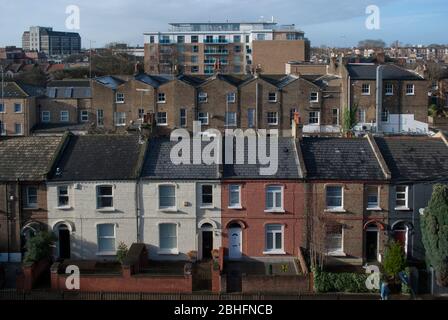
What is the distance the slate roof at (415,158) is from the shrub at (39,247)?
15.9 meters

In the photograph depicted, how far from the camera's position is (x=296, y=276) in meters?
25.6

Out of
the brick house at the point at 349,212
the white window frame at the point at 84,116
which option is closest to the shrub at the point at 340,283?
the brick house at the point at 349,212

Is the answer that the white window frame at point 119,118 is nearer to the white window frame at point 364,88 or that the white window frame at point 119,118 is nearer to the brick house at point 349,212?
the white window frame at point 364,88

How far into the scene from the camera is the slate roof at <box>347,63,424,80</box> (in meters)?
61.1

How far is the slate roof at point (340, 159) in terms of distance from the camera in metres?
30.0

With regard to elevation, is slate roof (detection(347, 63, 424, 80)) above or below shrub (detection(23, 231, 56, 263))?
above

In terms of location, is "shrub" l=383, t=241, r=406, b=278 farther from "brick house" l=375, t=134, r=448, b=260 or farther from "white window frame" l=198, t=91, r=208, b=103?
"white window frame" l=198, t=91, r=208, b=103

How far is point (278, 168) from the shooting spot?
30438 mm

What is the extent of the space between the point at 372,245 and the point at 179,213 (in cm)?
913

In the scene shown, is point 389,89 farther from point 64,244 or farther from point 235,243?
point 64,244

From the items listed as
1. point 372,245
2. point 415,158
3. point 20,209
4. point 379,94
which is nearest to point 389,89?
point 379,94

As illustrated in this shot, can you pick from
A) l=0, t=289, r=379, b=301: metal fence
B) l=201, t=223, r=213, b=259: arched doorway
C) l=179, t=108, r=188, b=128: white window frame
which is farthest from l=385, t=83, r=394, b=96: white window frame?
l=0, t=289, r=379, b=301: metal fence

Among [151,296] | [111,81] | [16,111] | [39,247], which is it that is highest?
[111,81]

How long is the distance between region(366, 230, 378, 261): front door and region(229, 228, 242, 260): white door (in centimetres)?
598
